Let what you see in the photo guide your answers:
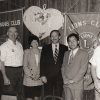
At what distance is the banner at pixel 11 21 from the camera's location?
5861mm

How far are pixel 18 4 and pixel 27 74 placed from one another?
6.22ft

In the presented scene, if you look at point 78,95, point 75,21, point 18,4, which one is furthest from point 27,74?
point 18,4

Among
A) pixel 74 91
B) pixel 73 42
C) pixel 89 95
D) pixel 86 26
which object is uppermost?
pixel 86 26

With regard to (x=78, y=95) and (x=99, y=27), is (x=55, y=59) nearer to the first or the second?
(x=78, y=95)

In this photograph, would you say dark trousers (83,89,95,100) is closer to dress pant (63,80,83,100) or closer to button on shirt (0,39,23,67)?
dress pant (63,80,83,100)

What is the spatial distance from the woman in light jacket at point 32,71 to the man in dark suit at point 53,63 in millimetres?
179

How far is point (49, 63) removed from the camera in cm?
448

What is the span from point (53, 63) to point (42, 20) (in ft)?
4.57

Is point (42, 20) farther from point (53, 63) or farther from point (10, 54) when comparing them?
point (53, 63)

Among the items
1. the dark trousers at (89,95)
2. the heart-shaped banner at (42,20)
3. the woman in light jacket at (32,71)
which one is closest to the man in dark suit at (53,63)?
the woman in light jacket at (32,71)

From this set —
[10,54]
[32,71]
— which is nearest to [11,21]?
[10,54]

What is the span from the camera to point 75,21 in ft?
16.8

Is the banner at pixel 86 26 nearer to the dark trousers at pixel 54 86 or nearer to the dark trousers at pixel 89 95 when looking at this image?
the dark trousers at pixel 89 95

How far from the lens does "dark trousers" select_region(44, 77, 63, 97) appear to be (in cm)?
450
